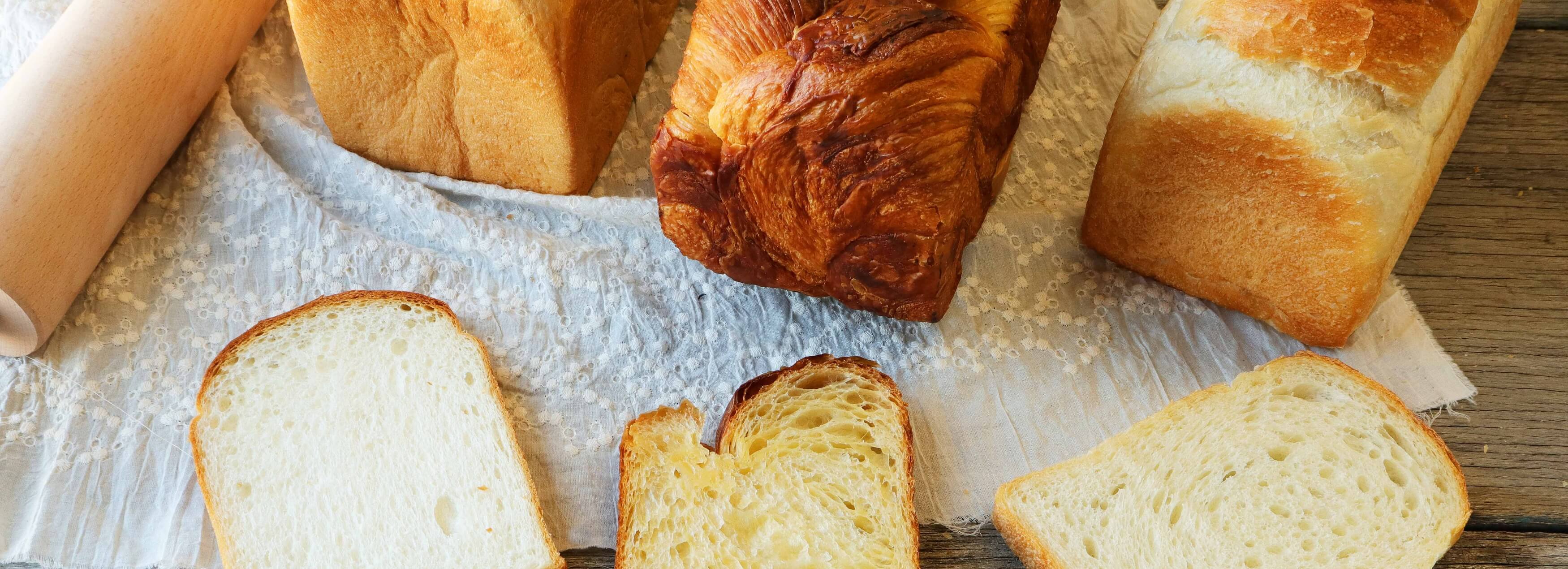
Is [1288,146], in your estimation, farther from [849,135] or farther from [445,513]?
[445,513]

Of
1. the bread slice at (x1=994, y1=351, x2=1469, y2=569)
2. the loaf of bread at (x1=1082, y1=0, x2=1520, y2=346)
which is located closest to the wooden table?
the bread slice at (x1=994, y1=351, x2=1469, y2=569)

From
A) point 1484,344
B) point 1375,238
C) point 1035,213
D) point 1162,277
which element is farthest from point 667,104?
point 1484,344

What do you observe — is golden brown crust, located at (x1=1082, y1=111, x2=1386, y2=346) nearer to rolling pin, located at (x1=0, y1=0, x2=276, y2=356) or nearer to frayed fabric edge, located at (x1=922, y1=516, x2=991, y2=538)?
frayed fabric edge, located at (x1=922, y1=516, x2=991, y2=538)

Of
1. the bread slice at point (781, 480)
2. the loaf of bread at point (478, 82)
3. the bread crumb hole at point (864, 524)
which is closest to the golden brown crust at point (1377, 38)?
Answer: the bread slice at point (781, 480)

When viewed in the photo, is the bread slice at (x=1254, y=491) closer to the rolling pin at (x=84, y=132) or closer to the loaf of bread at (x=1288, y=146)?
the loaf of bread at (x=1288, y=146)

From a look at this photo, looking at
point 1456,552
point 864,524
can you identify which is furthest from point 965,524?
point 1456,552

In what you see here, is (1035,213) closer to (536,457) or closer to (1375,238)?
(1375,238)
